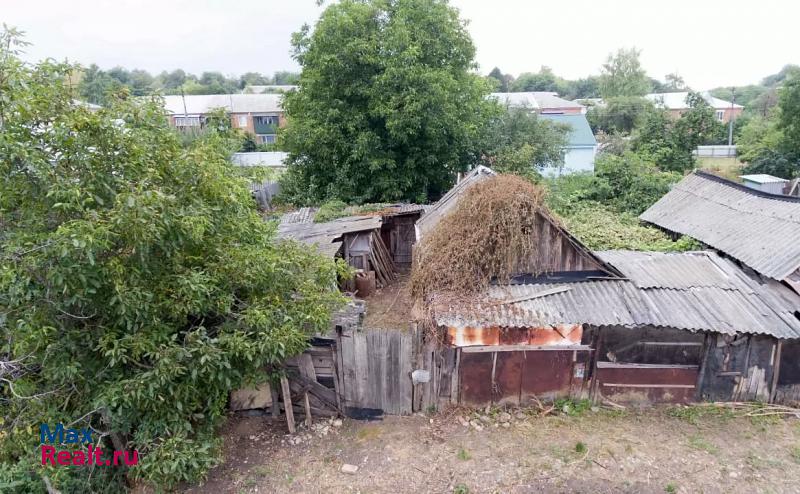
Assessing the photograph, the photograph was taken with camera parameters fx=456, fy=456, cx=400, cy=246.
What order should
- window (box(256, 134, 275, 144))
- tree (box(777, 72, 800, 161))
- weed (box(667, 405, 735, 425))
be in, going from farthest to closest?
window (box(256, 134, 275, 144))
tree (box(777, 72, 800, 161))
weed (box(667, 405, 735, 425))

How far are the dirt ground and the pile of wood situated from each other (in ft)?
22.1

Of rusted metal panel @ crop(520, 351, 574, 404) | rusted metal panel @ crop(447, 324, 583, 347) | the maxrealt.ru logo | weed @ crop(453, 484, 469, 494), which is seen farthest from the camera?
rusted metal panel @ crop(520, 351, 574, 404)

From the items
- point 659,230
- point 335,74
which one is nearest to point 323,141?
point 335,74

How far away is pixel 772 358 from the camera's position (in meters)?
8.11

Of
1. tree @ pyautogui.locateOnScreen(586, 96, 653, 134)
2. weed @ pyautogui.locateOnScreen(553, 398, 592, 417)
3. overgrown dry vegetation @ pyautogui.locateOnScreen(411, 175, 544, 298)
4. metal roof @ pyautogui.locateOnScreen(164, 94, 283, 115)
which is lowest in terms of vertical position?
weed @ pyautogui.locateOnScreen(553, 398, 592, 417)

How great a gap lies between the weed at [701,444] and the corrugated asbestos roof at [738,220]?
146 inches

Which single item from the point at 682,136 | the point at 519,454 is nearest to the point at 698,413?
the point at 519,454

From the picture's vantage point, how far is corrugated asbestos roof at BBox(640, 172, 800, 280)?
9492 mm

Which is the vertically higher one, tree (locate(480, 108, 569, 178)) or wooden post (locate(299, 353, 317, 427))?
tree (locate(480, 108, 569, 178))

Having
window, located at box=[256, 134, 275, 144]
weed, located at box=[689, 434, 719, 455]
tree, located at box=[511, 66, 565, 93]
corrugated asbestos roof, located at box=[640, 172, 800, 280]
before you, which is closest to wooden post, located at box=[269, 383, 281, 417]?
weed, located at box=[689, 434, 719, 455]

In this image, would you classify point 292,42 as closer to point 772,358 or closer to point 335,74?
point 335,74

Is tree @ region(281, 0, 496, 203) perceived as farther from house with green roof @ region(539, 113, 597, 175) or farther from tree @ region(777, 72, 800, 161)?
tree @ region(777, 72, 800, 161)

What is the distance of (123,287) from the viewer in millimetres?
5047

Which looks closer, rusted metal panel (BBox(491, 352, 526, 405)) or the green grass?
the green grass
